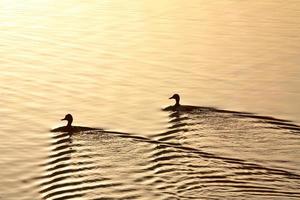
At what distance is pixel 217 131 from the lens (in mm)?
20047

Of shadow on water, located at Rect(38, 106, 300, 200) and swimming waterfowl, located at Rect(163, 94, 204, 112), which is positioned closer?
shadow on water, located at Rect(38, 106, 300, 200)

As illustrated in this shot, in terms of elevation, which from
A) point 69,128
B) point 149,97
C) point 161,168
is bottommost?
point 161,168

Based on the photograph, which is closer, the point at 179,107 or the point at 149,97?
the point at 179,107

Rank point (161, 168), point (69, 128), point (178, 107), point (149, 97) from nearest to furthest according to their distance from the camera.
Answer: point (161, 168) < point (69, 128) < point (178, 107) < point (149, 97)

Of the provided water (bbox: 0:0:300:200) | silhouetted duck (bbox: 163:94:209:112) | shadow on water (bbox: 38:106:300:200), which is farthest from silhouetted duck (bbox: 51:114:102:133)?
silhouetted duck (bbox: 163:94:209:112)

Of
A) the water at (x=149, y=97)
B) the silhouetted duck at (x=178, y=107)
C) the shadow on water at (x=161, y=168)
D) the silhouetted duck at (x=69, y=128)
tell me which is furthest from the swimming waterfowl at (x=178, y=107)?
the silhouetted duck at (x=69, y=128)

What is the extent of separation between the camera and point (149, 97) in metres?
23.0

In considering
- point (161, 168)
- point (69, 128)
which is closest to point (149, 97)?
point (69, 128)

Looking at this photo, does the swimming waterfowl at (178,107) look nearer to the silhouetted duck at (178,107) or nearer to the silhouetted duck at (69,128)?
the silhouetted duck at (178,107)

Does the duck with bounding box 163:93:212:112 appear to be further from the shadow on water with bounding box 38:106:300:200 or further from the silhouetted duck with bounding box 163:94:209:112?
the shadow on water with bounding box 38:106:300:200

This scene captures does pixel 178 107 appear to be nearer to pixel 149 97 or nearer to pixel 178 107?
pixel 178 107

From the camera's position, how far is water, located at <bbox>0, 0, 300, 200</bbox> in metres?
17.5

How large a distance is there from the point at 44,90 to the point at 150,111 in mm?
3365

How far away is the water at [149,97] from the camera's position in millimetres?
17469
